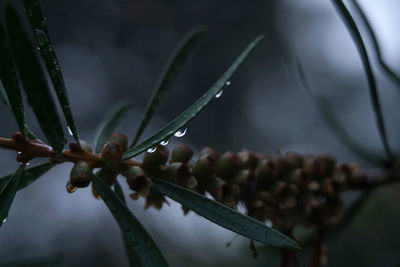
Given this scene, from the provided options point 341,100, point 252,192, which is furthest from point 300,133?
point 252,192

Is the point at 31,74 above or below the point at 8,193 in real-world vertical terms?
above

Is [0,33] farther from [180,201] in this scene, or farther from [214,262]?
[214,262]

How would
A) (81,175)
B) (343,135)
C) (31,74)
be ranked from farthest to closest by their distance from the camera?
(343,135) → (81,175) → (31,74)

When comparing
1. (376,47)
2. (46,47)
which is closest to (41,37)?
(46,47)

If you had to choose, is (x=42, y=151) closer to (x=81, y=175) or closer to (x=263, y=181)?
(x=81, y=175)

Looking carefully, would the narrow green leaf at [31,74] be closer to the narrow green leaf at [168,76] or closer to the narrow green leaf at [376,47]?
the narrow green leaf at [168,76]

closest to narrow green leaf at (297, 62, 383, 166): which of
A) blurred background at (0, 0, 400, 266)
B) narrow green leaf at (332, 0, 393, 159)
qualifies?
narrow green leaf at (332, 0, 393, 159)

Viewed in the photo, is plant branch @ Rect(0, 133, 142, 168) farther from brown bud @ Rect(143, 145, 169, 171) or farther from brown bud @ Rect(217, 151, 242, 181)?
brown bud @ Rect(217, 151, 242, 181)

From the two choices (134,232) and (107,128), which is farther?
(107,128)
